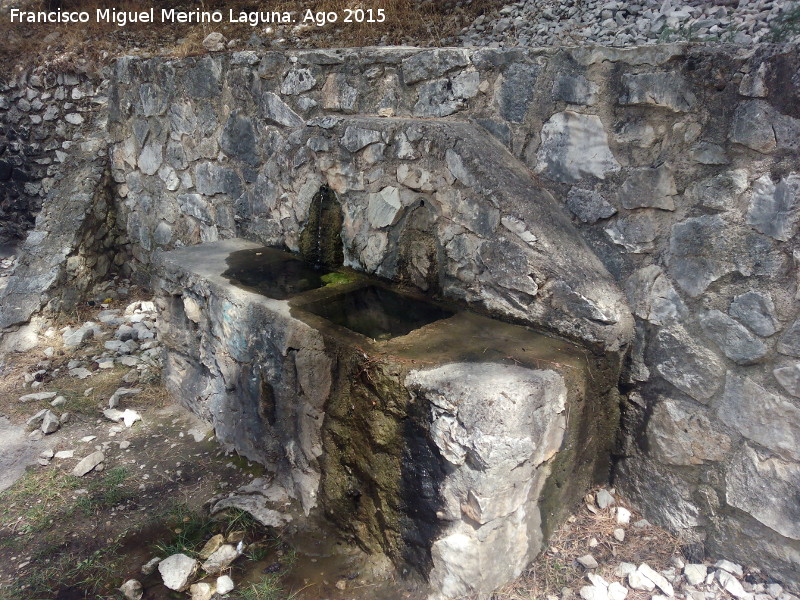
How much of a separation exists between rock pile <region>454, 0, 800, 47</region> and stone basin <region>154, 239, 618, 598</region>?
4.24 feet

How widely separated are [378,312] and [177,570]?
1.21 metres

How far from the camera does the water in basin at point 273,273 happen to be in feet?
9.12

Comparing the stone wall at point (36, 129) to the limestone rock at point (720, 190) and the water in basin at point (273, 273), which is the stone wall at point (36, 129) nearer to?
the water in basin at point (273, 273)

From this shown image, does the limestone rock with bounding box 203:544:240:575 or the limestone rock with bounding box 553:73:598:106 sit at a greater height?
the limestone rock with bounding box 553:73:598:106

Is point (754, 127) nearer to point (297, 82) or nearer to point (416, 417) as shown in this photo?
point (416, 417)

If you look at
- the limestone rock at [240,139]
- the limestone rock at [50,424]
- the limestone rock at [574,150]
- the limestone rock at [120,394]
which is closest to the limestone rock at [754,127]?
the limestone rock at [574,150]

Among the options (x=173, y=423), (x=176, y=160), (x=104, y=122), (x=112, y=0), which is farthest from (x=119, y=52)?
(x=173, y=423)

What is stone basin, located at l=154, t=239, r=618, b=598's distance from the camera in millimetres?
1905

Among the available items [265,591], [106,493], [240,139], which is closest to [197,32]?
[240,139]

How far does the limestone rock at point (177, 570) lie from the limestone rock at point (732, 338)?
196 centimetres

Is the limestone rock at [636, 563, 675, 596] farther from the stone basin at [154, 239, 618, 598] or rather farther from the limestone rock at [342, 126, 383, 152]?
the limestone rock at [342, 126, 383, 152]

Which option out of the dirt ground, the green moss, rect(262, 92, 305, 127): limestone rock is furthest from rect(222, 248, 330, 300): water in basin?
the dirt ground

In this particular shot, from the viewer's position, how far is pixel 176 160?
412 cm

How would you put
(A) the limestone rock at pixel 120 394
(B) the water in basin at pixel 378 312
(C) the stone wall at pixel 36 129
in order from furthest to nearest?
(C) the stone wall at pixel 36 129, (A) the limestone rock at pixel 120 394, (B) the water in basin at pixel 378 312
